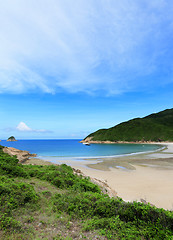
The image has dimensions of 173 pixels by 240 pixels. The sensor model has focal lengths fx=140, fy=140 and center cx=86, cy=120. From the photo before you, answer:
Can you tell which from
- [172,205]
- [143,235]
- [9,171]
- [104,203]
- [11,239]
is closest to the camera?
[11,239]

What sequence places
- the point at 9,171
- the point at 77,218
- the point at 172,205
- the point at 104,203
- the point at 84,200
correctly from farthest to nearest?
the point at 9,171, the point at 172,205, the point at 84,200, the point at 104,203, the point at 77,218

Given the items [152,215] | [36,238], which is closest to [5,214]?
[36,238]

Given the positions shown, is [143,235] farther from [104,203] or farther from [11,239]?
[11,239]

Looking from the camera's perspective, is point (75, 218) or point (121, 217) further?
point (75, 218)

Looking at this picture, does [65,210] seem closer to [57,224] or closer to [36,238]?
[57,224]

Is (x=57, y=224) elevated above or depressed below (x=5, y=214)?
below

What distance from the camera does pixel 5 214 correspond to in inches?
254

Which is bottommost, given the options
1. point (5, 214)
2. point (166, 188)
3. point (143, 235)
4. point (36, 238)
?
point (166, 188)

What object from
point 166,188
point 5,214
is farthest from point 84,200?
point 166,188

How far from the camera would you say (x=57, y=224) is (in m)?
6.51

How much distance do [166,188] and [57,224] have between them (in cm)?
1398

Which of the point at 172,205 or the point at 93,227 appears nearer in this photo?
the point at 93,227

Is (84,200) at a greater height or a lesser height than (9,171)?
lesser

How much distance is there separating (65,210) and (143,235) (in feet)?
13.3
